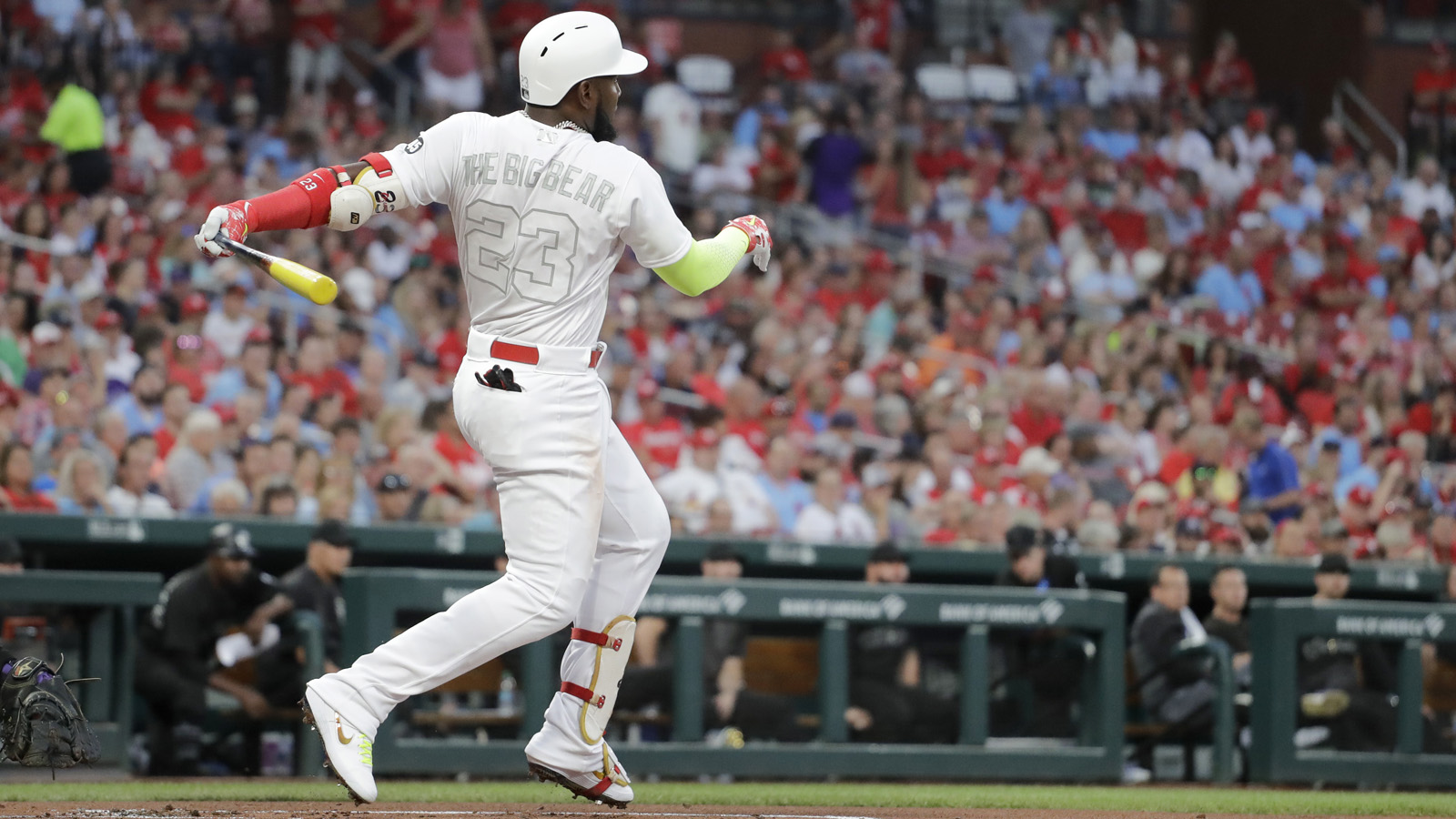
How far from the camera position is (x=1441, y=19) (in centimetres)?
2259

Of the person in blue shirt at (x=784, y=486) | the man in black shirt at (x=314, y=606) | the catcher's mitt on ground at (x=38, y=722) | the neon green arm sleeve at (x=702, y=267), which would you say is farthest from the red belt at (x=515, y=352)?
the person in blue shirt at (x=784, y=486)

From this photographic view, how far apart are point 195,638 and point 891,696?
10.1 feet

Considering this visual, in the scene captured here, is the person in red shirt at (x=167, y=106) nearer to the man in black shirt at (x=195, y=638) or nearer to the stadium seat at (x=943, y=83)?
the stadium seat at (x=943, y=83)

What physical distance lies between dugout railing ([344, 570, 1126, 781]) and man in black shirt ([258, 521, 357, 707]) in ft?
1.19

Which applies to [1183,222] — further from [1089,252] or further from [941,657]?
[941,657]

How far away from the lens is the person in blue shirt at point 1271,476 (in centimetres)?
1341

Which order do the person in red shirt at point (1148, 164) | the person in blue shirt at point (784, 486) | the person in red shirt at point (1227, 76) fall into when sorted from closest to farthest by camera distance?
the person in blue shirt at point (784, 486), the person in red shirt at point (1148, 164), the person in red shirt at point (1227, 76)

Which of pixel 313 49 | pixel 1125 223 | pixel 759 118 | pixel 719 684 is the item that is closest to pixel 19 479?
pixel 719 684

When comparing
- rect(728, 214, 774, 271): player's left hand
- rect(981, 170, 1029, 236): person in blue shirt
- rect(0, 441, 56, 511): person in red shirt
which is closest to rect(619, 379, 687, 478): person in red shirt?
rect(0, 441, 56, 511): person in red shirt

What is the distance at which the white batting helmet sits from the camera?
5.40 metres

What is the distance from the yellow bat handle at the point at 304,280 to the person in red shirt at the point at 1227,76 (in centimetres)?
1695

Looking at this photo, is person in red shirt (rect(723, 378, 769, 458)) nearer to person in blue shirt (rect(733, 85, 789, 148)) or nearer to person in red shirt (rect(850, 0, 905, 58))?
person in blue shirt (rect(733, 85, 789, 148))

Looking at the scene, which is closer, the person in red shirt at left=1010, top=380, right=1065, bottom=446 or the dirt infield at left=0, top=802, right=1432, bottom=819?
the dirt infield at left=0, top=802, right=1432, bottom=819

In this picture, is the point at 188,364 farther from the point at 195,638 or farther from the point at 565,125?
the point at 565,125
